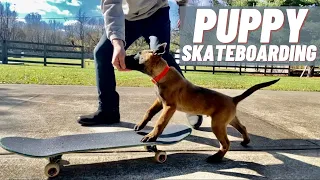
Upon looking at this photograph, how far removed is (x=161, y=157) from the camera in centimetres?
196

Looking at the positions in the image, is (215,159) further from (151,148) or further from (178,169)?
(151,148)

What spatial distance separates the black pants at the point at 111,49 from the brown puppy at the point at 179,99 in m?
0.64

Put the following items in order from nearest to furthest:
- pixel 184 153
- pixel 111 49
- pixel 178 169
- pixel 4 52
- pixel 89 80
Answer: pixel 178 169, pixel 184 153, pixel 111 49, pixel 89 80, pixel 4 52

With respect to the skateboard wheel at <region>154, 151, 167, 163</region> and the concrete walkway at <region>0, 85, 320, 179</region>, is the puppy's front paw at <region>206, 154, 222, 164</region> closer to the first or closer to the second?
the concrete walkway at <region>0, 85, 320, 179</region>

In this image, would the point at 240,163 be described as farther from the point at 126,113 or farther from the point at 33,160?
the point at 126,113

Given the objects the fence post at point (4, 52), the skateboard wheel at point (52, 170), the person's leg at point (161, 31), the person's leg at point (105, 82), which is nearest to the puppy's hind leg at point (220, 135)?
the person's leg at point (161, 31)

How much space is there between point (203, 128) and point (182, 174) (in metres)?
1.13

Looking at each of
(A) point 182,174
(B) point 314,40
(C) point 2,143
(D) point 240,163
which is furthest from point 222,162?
(B) point 314,40

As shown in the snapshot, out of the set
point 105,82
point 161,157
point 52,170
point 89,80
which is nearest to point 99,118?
point 105,82

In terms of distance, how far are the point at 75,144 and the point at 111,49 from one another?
1.07 m

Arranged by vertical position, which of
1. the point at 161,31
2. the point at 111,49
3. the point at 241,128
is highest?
the point at 161,31

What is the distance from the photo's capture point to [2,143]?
1.72m

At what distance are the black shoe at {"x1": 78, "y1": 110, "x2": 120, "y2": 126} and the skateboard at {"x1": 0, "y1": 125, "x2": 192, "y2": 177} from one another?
63 centimetres

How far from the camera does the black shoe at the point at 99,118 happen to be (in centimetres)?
276
